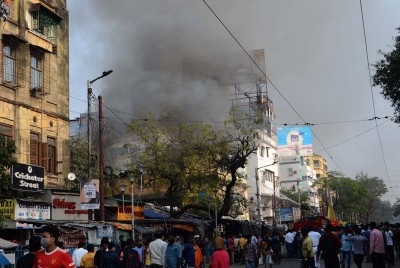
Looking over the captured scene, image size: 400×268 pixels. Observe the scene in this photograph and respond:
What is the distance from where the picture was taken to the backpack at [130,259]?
517 inches

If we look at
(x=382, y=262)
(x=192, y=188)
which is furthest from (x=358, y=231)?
(x=192, y=188)

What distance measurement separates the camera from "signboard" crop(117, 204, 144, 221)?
2966cm

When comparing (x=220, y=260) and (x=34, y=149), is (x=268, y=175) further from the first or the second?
(x=220, y=260)

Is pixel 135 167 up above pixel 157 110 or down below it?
below

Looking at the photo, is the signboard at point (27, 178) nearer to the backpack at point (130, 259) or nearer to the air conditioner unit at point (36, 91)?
the air conditioner unit at point (36, 91)

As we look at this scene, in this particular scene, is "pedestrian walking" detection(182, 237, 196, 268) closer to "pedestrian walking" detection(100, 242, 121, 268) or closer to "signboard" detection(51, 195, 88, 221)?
"pedestrian walking" detection(100, 242, 121, 268)

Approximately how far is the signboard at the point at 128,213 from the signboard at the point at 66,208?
12.3 feet

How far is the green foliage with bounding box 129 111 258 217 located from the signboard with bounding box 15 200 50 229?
11.7 meters

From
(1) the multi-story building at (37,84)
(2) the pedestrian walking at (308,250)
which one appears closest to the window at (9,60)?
(1) the multi-story building at (37,84)

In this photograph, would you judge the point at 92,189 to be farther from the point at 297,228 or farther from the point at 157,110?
the point at 157,110

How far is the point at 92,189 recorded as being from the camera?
75.7 ft

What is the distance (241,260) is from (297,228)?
6063mm

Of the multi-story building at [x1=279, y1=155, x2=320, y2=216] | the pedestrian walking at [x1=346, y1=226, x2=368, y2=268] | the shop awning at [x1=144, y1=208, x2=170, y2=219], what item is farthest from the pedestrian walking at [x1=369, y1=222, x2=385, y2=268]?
the multi-story building at [x1=279, y1=155, x2=320, y2=216]

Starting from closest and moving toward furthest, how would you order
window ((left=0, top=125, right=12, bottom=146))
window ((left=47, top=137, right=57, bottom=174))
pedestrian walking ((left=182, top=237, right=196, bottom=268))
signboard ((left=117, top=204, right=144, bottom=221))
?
1. pedestrian walking ((left=182, top=237, right=196, bottom=268))
2. window ((left=0, top=125, right=12, bottom=146))
3. window ((left=47, top=137, right=57, bottom=174))
4. signboard ((left=117, top=204, right=144, bottom=221))
